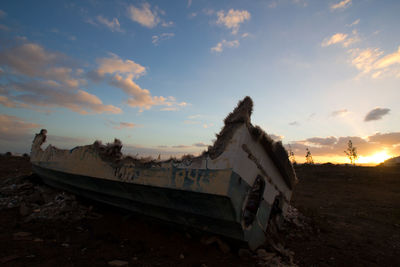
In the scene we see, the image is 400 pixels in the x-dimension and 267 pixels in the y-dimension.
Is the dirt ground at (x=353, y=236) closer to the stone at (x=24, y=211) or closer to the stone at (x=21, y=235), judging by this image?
the stone at (x=21, y=235)

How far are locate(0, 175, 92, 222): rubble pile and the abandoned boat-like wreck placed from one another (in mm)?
612

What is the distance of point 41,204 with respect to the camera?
4914 millimetres

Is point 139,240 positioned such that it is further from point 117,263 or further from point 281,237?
point 281,237

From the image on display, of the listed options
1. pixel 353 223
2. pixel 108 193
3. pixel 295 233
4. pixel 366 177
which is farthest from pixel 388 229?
pixel 366 177

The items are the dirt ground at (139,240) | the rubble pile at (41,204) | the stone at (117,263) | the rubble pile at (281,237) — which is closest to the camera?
the stone at (117,263)

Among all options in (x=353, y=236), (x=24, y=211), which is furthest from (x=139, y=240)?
(x=353, y=236)

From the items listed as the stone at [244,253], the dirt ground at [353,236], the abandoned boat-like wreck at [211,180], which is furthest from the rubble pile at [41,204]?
the dirt ground at [353,236]

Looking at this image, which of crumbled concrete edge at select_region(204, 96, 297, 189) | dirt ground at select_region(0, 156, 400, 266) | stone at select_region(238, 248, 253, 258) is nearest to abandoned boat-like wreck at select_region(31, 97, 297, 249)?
crumbled concrete edge at select_region(204, 96, 297, 189)

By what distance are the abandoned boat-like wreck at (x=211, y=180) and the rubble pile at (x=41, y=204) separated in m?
0.61

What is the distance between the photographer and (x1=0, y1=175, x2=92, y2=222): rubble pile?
424cm

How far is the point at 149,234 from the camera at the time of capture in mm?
3508

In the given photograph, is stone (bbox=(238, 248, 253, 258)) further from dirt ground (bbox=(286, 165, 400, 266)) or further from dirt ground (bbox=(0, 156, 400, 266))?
dirt ground (bbox=(286, 165, 400, 266))

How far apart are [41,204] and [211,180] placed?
15.4 feet

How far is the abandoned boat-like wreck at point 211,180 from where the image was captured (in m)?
2.47
